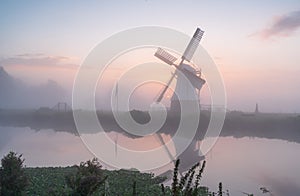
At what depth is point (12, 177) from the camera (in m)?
5.86

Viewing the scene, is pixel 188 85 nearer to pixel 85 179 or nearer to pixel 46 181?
pixel 46 181

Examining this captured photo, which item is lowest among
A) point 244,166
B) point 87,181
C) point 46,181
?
point 87,181

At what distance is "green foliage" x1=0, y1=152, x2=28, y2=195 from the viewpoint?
582 cm

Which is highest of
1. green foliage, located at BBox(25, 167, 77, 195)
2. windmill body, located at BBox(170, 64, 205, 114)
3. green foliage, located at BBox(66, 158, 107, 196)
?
windmill body, located at BBox(170, 64, 205, 114)

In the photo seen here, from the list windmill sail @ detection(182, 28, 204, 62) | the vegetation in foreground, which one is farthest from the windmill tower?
the vegetation in foreground

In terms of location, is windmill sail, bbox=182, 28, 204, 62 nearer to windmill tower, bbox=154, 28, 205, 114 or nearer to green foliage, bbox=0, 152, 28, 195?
windmill tower, bbox=154, 28, 205, 114

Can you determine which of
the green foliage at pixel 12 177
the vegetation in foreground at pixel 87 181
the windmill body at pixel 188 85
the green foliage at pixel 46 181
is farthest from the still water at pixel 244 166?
the windmill body at pixel 188 85

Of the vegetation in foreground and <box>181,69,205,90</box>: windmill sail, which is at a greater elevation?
<box>181,69,205,90</box>: windmill sail

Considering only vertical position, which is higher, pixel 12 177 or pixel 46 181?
pixel 46 181

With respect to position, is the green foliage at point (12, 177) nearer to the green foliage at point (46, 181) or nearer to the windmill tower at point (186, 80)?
the green foliage at point (46, 181)

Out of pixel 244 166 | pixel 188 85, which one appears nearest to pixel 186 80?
pixel 188 85

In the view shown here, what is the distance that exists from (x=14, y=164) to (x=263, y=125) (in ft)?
121

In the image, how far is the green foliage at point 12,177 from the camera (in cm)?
582

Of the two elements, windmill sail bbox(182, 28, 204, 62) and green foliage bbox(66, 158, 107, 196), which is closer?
green foliage bbox(66, 158, 107, 196)
